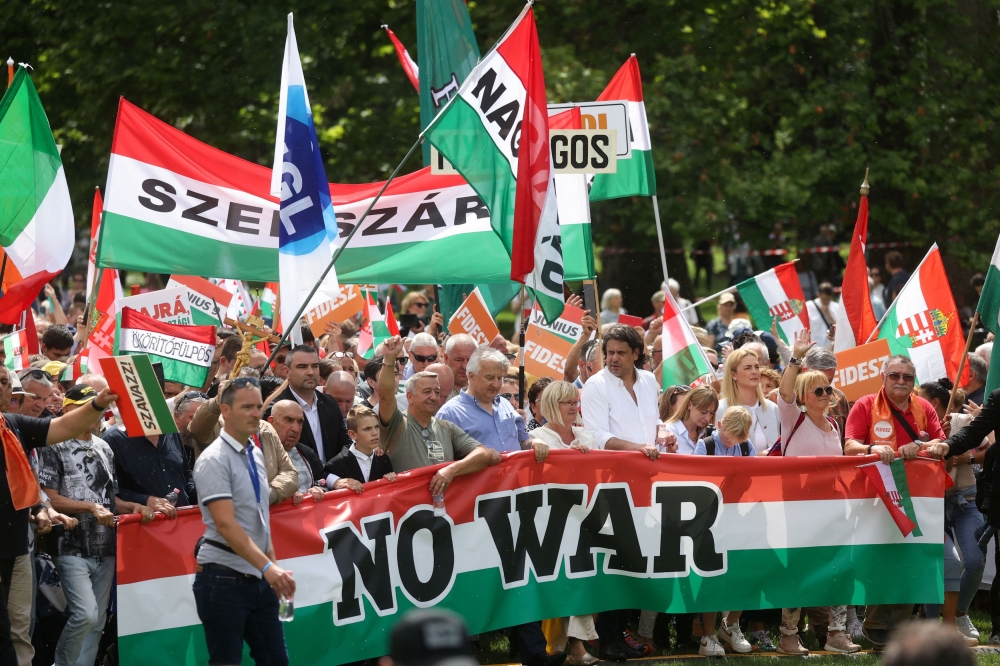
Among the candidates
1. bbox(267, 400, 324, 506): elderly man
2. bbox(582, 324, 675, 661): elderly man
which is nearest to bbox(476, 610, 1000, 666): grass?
bbox(582, 324, 675, 661): elderly man

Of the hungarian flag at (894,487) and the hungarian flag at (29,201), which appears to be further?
the hungarian flag at (29,201)

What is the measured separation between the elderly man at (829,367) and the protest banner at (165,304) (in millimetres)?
5250

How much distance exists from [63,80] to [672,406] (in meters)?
15.0

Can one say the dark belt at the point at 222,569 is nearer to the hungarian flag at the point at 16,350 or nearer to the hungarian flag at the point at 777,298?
the hungarian flag at the point at 16,350

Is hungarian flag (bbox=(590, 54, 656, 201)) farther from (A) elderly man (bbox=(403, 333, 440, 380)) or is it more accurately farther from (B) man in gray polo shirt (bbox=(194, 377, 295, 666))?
(B) man in gray polo shirt (bbox=(194, 377, 295, 666))

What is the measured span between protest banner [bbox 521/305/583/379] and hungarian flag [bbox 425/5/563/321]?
186cm

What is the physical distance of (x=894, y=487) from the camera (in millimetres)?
8469

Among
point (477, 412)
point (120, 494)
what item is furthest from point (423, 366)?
point (120, 494)

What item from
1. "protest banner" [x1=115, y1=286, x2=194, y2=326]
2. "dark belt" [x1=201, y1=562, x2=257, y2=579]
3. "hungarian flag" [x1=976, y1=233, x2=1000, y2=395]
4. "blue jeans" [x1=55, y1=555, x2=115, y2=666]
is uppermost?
"protest banner" [x1=115, y1=286, x2=194, y2=326]

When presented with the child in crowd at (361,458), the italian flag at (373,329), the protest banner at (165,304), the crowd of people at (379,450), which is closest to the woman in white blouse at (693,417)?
the crowd of people at (379,450)

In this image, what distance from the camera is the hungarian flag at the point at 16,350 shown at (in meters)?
11.1

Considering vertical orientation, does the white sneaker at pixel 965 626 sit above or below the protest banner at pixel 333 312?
below

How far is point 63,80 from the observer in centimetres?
2131

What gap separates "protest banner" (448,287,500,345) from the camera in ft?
37.2
